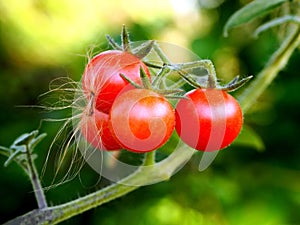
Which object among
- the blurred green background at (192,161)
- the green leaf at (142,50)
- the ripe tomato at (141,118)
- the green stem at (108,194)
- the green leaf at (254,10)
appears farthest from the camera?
the blurred green background at (192,161)

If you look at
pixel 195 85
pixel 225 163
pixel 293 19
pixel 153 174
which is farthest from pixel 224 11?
pixel 195 85

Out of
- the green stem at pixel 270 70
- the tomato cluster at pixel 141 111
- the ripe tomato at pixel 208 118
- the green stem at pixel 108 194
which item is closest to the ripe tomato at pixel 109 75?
the tomato cluster at pixel 141 111

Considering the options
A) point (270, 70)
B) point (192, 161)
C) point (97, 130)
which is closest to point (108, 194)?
point (97, 130)

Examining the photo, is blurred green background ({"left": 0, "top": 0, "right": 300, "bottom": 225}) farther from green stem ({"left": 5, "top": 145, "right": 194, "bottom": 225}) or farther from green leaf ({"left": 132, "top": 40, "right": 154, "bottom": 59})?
green leaf ({"left": 132, "top": 40, "right": 154, "bottom": 59})

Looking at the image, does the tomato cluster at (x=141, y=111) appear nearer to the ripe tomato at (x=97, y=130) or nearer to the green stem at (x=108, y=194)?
the ripe tomato at (x=97, y=130)

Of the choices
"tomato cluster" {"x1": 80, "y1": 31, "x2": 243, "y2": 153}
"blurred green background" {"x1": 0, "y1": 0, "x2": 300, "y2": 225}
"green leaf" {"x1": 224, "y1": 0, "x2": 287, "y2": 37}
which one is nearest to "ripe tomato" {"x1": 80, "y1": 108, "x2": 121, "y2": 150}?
"tomato cluster" {"x1": 80, "y1": 31, "x2": 243, "y2": 153}

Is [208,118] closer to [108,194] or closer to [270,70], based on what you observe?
[108,194]
